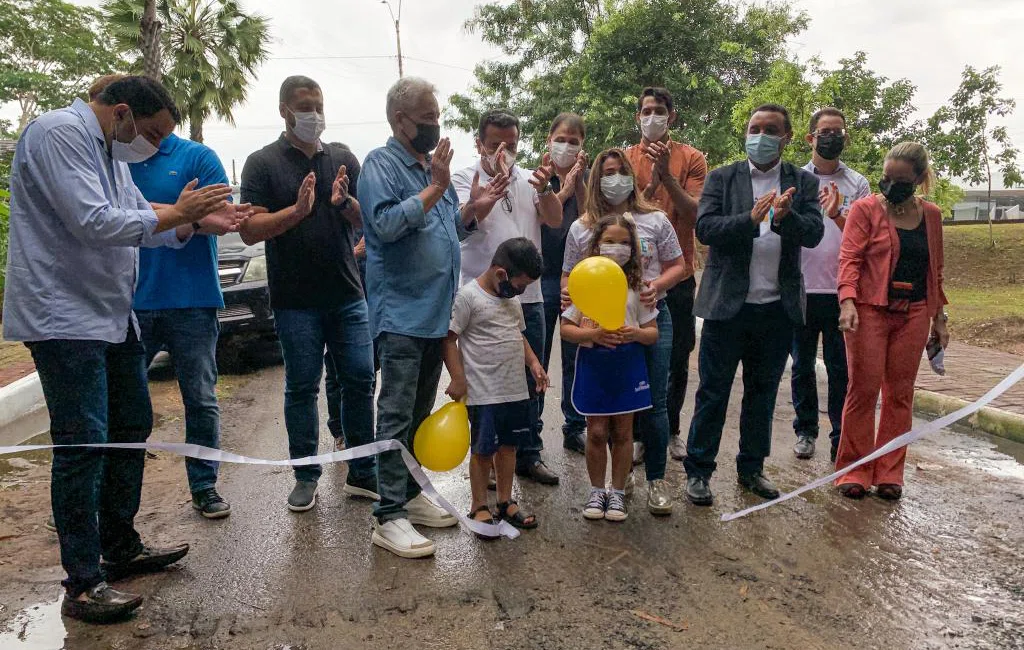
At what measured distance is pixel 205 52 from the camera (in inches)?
749

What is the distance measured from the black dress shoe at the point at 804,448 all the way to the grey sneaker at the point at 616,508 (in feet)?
5.57

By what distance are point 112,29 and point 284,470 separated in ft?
49.7

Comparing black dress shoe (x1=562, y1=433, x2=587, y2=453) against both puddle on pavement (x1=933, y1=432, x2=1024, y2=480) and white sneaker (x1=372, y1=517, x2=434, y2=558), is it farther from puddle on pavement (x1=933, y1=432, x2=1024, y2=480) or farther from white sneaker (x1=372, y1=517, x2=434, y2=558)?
puddle on pavement (x1=933, y1=432, x2=1024, y2=480)

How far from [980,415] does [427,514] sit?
447 cm

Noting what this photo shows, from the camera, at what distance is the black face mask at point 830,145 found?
4.89m

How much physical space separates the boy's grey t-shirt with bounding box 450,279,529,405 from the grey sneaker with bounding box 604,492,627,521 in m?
0.72

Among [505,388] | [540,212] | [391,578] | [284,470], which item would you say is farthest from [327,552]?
[540,212]

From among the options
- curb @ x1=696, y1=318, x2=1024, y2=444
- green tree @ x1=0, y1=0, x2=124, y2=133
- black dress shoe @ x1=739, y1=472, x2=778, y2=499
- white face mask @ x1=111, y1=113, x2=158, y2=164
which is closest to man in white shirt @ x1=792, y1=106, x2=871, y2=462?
curb @ x1=696, y1=318, x2=1024, y2=444

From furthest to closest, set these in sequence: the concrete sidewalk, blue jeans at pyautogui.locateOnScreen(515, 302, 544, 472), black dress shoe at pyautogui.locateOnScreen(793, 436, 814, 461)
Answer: the concrete sidewalk < black dress shoe at pyautogui.locateOnScreen(793, 436, 814, 461) < blue jeans at pyautogui.locateOnScreen(515, 302, 544, 472)

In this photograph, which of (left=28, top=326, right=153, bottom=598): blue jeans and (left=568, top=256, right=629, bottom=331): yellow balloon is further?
(left=568, top=256, right=629, bottom=331): yellow balloon

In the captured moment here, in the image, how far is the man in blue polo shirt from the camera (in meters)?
3.74

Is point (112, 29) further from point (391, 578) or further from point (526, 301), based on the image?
point (391, 578)

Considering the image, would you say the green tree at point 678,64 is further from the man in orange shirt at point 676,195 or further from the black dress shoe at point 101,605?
the black dress shoe at point 101,605

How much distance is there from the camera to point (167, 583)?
3.20 metres
